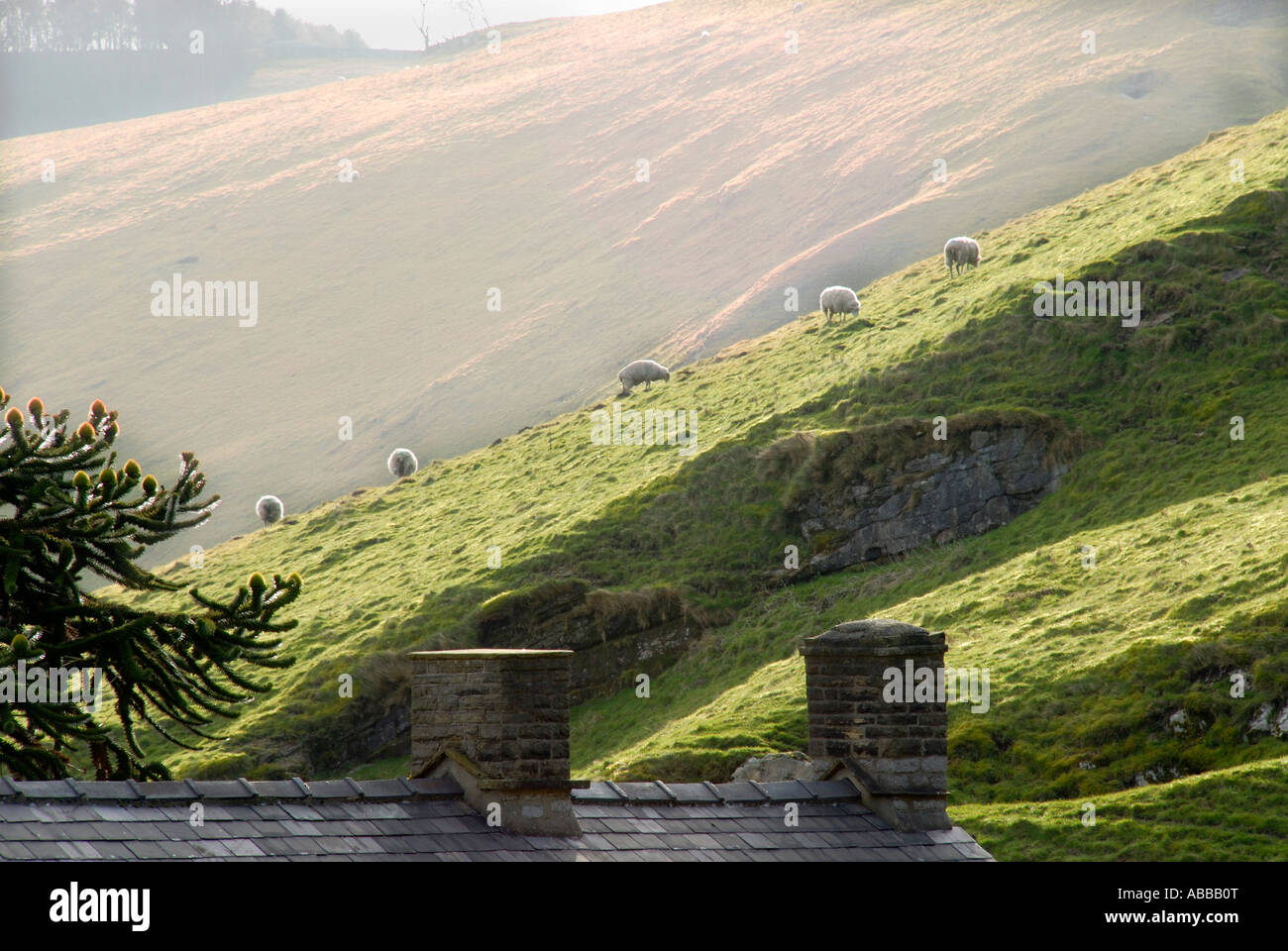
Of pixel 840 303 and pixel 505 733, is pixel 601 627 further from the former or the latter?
pixel 505 733

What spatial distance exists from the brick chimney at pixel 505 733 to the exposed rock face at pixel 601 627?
92.9 feet

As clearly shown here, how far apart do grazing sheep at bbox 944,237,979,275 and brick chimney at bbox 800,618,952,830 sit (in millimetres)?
52630

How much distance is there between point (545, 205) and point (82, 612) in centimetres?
11654

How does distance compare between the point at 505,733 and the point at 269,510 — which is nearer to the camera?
the point at 505,733

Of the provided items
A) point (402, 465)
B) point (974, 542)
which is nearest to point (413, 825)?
point (974, 542)

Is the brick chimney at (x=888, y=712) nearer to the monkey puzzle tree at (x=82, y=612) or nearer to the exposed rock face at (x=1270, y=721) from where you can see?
the monkey puzzle tree at (x=82, y=612)

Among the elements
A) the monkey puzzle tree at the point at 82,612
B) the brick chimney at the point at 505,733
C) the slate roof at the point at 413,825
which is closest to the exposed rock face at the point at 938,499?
the monkey puzzle tree at the point at 82,612

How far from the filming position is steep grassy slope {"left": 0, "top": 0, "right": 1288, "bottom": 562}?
93.1 m

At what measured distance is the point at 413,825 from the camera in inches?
540

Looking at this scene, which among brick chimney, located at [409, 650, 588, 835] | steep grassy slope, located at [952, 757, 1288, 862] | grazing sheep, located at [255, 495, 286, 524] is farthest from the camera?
grazing sheep, located at [255, 495, 286, 524]

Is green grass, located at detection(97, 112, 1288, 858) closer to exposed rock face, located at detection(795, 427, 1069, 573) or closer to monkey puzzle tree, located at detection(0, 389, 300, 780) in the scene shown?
exposed rock face, located at detection(795, 427, 1069, 573)

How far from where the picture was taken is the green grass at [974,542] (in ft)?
99.5

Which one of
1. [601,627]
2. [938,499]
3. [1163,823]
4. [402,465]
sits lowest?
[601,627]

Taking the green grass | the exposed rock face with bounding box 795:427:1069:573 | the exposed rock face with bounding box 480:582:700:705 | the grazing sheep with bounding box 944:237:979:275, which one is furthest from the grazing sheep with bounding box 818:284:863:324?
the exposed rock face with bounding box 480:582:700:705
